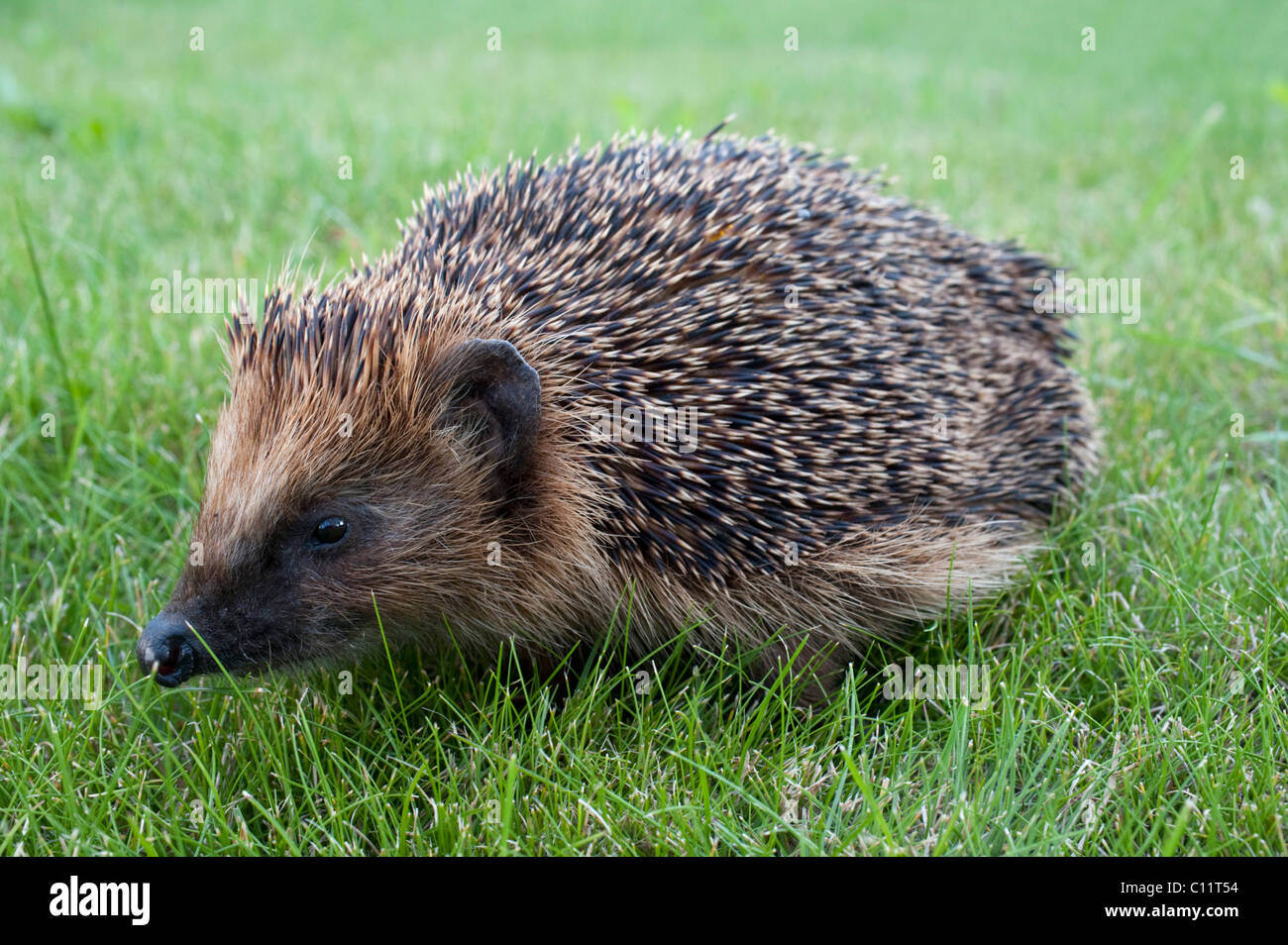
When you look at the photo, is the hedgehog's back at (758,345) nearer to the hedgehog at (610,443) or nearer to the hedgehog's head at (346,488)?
the hedgehog at (610,443)

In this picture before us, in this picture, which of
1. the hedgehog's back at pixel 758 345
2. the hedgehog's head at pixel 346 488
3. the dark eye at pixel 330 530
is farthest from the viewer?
the hedgehog's back at pixel 758 345

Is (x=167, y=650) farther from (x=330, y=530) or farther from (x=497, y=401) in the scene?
(x=497, y=401)


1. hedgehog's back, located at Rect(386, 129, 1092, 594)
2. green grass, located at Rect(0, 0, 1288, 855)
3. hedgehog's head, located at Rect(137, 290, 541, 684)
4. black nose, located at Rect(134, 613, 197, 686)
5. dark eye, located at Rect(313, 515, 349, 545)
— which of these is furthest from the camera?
hedgehog's back, located at Rect(386, 129, 1092, 594)

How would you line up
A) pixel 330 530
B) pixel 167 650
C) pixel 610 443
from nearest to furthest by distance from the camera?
pixel 167 650 → pixel 330 530 → pixel 610 443

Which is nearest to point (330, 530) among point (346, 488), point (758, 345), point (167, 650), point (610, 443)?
point (346, 488)

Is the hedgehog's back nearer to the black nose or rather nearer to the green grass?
the green grass

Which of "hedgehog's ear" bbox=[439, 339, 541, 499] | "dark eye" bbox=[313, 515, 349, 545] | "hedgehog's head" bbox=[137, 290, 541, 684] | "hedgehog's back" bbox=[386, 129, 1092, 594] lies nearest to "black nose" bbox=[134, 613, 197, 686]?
"hedgehog's head" bbox=[137, 290, 541, 684]

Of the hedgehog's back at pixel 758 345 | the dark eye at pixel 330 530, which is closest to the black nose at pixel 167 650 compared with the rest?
the dark eye at pixel 330 530

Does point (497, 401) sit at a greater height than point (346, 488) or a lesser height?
greater
